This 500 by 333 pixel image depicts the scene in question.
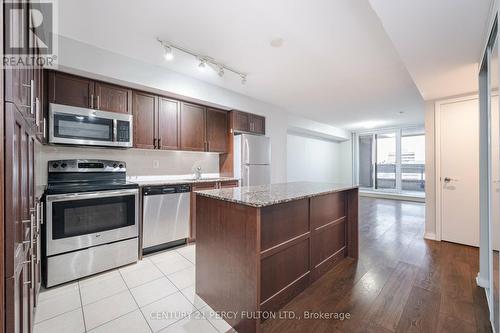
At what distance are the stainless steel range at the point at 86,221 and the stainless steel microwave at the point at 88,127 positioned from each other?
0.30 meters

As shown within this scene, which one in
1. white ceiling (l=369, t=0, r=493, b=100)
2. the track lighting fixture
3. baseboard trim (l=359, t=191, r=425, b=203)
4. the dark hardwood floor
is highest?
the track lighting fixture

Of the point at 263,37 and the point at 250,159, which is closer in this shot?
the point at 263,37

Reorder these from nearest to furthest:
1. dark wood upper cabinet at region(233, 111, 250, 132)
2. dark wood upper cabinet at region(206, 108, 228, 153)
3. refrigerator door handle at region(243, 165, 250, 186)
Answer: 1. dark wood upper cabinet at region(206, 108, 228, 153)
2. refrigerator door handle at region(243, 165, 250, 186)
3. dark wood upper cabinet at region(233, 111, 250, 132)

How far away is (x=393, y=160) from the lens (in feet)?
24.8

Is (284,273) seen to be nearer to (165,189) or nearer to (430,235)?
(165,189)

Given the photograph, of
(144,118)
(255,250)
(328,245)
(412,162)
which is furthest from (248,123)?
(412,162)

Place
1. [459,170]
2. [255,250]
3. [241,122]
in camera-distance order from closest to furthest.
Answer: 1. [255,250]
2. [459,170]
3. [241,122]

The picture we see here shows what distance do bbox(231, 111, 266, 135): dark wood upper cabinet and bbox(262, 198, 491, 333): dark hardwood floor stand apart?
2718mm

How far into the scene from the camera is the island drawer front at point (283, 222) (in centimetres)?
170

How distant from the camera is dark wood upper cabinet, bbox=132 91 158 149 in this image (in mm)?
3006

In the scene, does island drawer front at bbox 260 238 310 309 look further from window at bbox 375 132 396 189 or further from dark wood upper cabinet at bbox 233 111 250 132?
window at bbox 375 132 396 189

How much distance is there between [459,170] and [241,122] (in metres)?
3.53

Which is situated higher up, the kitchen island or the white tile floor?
the kitchen island

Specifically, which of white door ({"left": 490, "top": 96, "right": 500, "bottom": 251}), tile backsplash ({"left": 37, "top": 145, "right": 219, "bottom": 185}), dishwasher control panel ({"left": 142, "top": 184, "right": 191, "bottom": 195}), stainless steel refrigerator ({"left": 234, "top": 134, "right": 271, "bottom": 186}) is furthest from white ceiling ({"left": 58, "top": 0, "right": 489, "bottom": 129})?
dishwasher control panel ({"left": 142, "top": 184, "right": 191, "bottom": 195})
